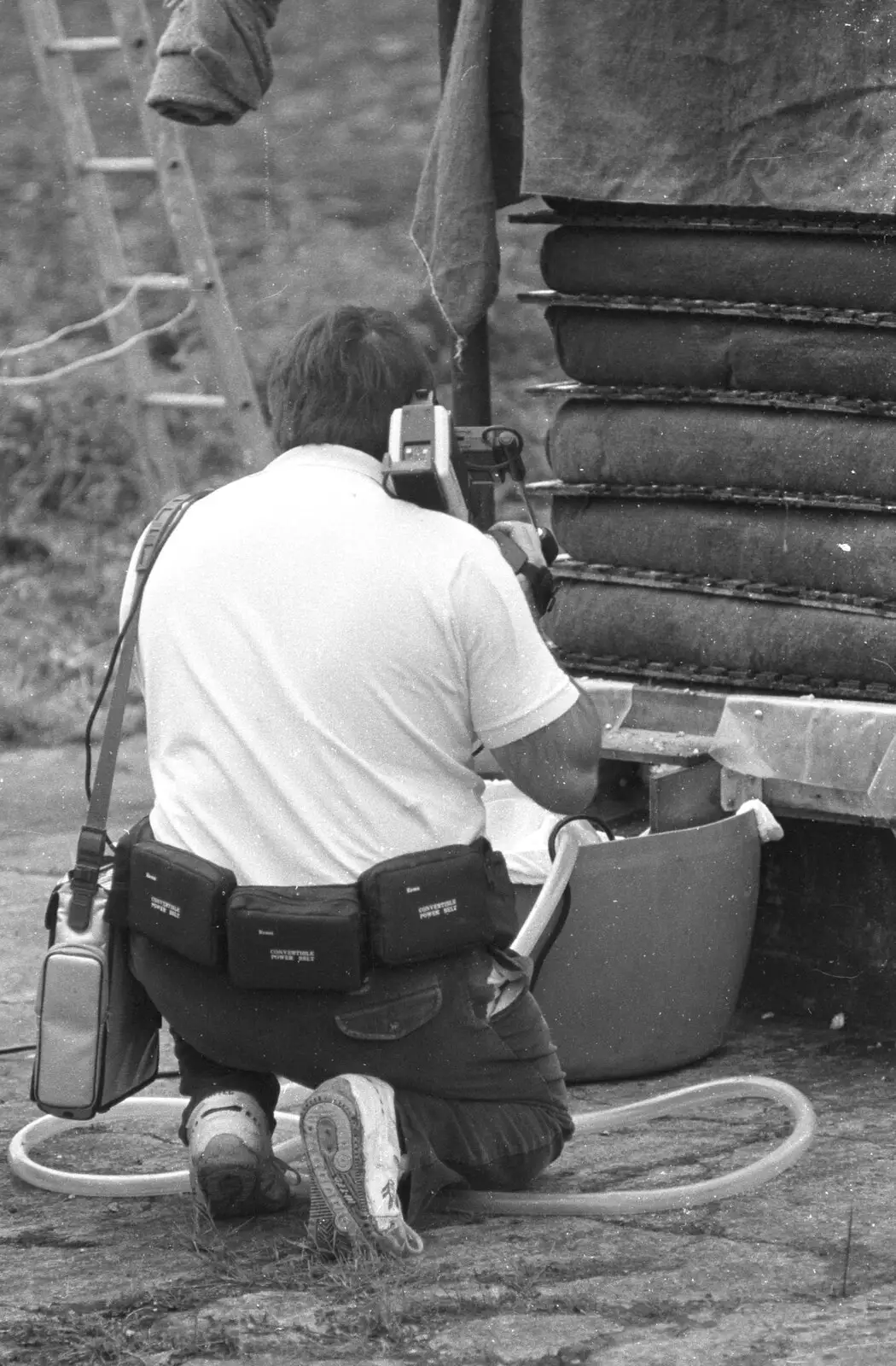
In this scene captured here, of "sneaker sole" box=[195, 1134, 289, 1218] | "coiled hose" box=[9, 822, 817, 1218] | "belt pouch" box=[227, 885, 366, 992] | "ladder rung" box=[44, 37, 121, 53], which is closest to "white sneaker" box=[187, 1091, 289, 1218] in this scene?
"sneaker sole" box=[195, 1134, 289, 1218]

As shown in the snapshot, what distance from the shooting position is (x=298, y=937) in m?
2.74

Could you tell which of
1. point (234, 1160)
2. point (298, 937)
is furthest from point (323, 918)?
point (234, 1160)

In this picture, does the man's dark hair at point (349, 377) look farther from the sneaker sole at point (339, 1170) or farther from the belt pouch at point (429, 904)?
the sneaker sole at point (339, 1170)

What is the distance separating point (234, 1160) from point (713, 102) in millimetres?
2135

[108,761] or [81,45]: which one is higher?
[81,45]

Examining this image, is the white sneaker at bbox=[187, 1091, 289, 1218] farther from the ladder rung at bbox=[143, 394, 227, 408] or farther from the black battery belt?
the ladder rung at bbox=[143, 394, 227, 408]

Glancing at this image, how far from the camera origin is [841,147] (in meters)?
3.58

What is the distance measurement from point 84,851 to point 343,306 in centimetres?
88

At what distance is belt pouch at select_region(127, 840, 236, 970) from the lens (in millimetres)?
2783

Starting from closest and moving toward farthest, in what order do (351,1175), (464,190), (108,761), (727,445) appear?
(351,1175), (108,761), (727,445), (464,190)

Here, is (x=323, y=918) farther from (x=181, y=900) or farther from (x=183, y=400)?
(x=183, y=400)

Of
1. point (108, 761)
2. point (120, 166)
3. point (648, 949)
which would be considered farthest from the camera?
point (120, 166)

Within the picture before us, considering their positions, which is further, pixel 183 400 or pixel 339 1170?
pixel 183 400

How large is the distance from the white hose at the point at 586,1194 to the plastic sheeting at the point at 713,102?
5.12 ft
